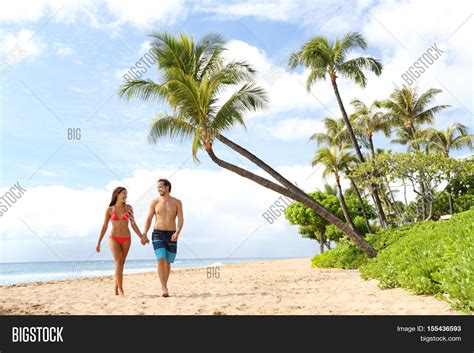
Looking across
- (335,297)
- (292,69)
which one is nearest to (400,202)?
(292,69)

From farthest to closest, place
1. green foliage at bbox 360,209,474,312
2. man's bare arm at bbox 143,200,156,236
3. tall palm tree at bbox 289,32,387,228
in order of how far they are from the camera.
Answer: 1. tall palm tree at bbox 289,32,387,228
2. man's bare arm at bbox 143,200,156,236
3. green foliage at bbox 360,209,474,312

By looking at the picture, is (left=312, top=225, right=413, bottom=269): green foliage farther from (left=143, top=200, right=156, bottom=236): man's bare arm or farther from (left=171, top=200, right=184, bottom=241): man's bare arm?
(left=143, top=200, right=156, bottom=236): man's bare arm

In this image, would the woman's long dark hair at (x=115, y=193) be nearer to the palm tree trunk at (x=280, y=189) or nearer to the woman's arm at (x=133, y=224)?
the woman's arm at (x=133, y=224)

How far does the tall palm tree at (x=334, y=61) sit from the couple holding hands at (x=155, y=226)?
43.1 ft

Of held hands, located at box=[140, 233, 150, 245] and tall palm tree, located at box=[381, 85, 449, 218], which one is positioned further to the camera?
tall palm tree, located at box=[381, 85, 449, 218]

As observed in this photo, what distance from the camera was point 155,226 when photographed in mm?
7957

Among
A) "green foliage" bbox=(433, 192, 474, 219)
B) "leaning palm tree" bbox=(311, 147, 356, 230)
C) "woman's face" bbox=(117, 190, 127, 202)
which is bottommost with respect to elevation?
"woman's face" bbox=(117, 190, 127, 202)

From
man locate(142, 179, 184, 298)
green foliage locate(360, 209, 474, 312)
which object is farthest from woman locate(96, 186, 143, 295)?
green foliage locate(360, 209, 474, 312)

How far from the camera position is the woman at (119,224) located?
25.2ft

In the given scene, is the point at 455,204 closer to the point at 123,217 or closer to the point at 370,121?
the point at 370,121

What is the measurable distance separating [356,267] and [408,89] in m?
17.2

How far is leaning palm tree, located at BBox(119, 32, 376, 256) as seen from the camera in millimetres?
12648

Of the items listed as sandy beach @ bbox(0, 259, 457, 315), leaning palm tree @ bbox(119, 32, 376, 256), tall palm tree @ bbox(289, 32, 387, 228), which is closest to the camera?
sandy beach @ bbox(0, 259, 457, 315)

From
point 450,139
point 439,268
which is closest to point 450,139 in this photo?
point 450,139
